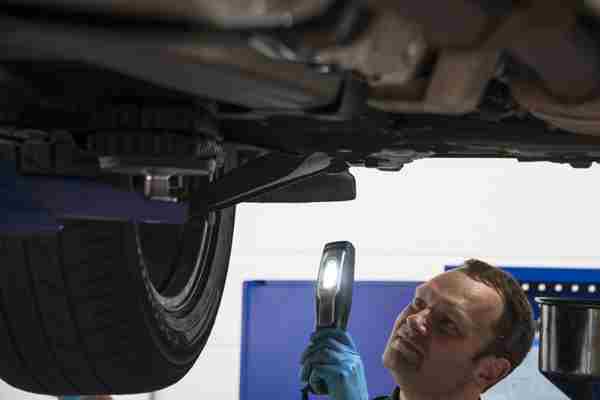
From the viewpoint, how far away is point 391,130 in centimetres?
94

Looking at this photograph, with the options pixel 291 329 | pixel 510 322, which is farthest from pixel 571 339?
pixel 291 329

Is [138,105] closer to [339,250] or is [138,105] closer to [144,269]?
[144,269]

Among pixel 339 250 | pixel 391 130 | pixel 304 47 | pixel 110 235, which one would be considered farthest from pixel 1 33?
pixel 339 250

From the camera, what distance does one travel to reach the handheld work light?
165 centimetres

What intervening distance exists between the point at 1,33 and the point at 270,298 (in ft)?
6.44

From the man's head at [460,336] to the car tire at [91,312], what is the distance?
399mm

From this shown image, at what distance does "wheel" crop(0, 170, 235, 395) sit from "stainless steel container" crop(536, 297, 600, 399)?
643 millimetres

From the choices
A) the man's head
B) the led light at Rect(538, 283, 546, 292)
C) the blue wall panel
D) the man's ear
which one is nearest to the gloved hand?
the man's head

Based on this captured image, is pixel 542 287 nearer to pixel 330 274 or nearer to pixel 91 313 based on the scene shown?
pixel 330 274

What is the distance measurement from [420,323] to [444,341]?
0.05m

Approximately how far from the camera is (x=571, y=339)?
5.13ft

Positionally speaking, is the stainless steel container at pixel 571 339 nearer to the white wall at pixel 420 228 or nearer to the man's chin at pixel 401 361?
the man's chin at pixel 401 361

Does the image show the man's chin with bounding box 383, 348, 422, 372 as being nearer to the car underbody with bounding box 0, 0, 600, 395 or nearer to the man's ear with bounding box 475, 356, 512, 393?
the man's ear with bounding box 475, 356, 512, 393

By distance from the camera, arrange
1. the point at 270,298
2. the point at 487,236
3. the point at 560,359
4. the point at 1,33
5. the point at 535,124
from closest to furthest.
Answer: the point at 1,33 < the point at 535,124 < the point at 560,359 < the point at 270,298 < the point at 487,236
